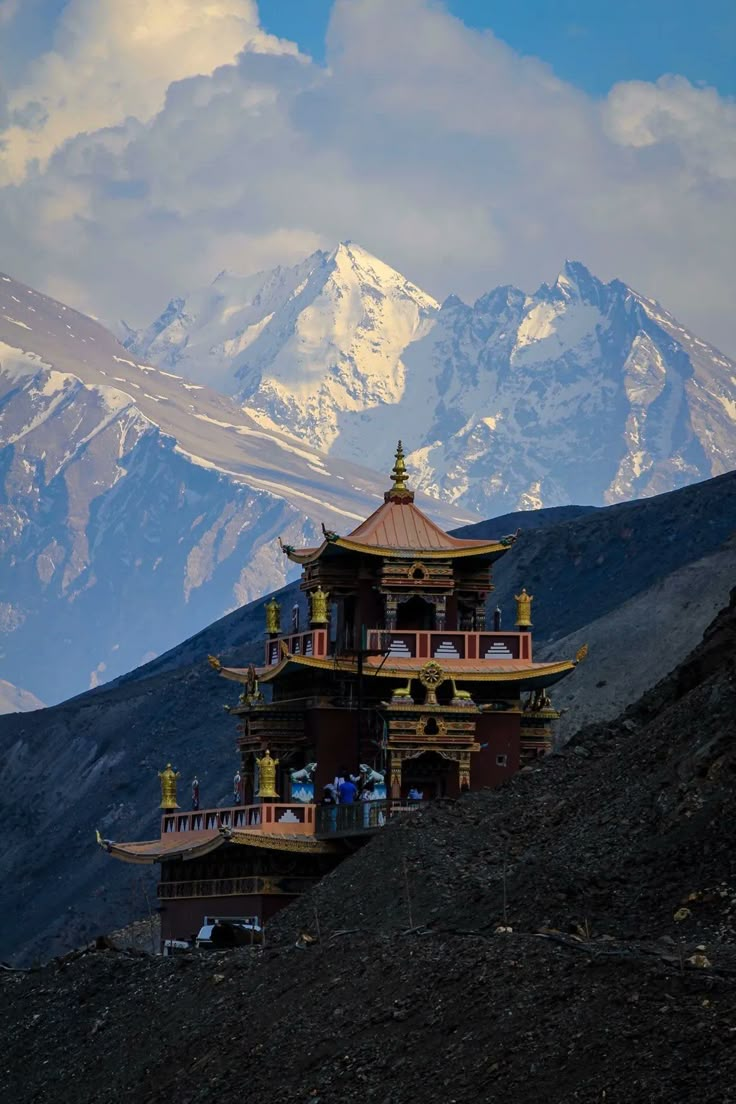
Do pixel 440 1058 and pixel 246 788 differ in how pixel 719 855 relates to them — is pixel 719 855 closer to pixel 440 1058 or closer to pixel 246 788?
pixel 440 1058

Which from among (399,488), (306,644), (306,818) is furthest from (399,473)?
(306,818)

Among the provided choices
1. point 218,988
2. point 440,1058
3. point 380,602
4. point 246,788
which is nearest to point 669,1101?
point 440,1058

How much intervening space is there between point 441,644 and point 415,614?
2.71 meters

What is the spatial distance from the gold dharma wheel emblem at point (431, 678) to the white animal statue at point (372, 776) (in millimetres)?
1999

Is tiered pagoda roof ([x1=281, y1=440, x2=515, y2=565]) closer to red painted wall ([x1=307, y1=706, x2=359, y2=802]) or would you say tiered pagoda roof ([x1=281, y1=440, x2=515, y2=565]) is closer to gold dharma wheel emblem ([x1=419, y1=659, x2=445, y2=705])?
gold dharma wheel emblem ([x1=419, y1=659, x2=445, y2=705])

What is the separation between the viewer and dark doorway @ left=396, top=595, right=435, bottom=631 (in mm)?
51219

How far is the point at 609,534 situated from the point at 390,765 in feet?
372

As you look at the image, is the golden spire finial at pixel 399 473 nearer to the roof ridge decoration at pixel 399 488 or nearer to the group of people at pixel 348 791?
the roof ridge decoration at pixel 399 488

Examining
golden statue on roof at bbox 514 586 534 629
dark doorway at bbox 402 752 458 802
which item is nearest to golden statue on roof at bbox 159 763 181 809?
dark doorway at bbox 402 752 458 802

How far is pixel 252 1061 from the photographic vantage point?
2786 cm

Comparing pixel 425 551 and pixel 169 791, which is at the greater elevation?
pixel 425 551

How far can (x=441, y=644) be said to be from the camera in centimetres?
4903

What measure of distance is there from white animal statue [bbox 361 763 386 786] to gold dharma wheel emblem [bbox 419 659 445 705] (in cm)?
200

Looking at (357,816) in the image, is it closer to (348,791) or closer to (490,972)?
(348,791)
